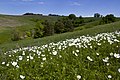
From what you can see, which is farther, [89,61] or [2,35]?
[2,35]

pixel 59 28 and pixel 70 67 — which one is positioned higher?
pixel 70 67

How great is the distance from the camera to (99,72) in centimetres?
790

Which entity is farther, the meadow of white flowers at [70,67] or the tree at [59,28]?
the tree at [59,28]

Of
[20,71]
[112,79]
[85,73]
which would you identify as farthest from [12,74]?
[112,79]

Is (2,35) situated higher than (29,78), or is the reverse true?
(29,78)

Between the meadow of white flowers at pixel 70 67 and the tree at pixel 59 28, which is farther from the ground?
the meadow of white flowers at pixel 70 67

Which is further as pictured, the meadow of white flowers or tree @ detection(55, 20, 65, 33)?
tree @ detection(55, 20, 65, 33)

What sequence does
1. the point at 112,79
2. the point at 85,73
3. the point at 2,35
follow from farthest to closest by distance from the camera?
the point at 2,35, the point at 85,73, the point at 112,79

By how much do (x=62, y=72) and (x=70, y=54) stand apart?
222cm

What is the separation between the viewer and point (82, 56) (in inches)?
380

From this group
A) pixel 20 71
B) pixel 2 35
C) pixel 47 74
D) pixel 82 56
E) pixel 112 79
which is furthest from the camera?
pixel 2 35

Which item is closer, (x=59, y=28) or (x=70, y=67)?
(x=70, y=67)

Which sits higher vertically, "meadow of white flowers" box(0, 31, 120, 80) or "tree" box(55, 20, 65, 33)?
"meadow of white flowers" box(0, 31, 120, 80)

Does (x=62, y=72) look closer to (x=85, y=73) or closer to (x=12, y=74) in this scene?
(x=85, y=73)
